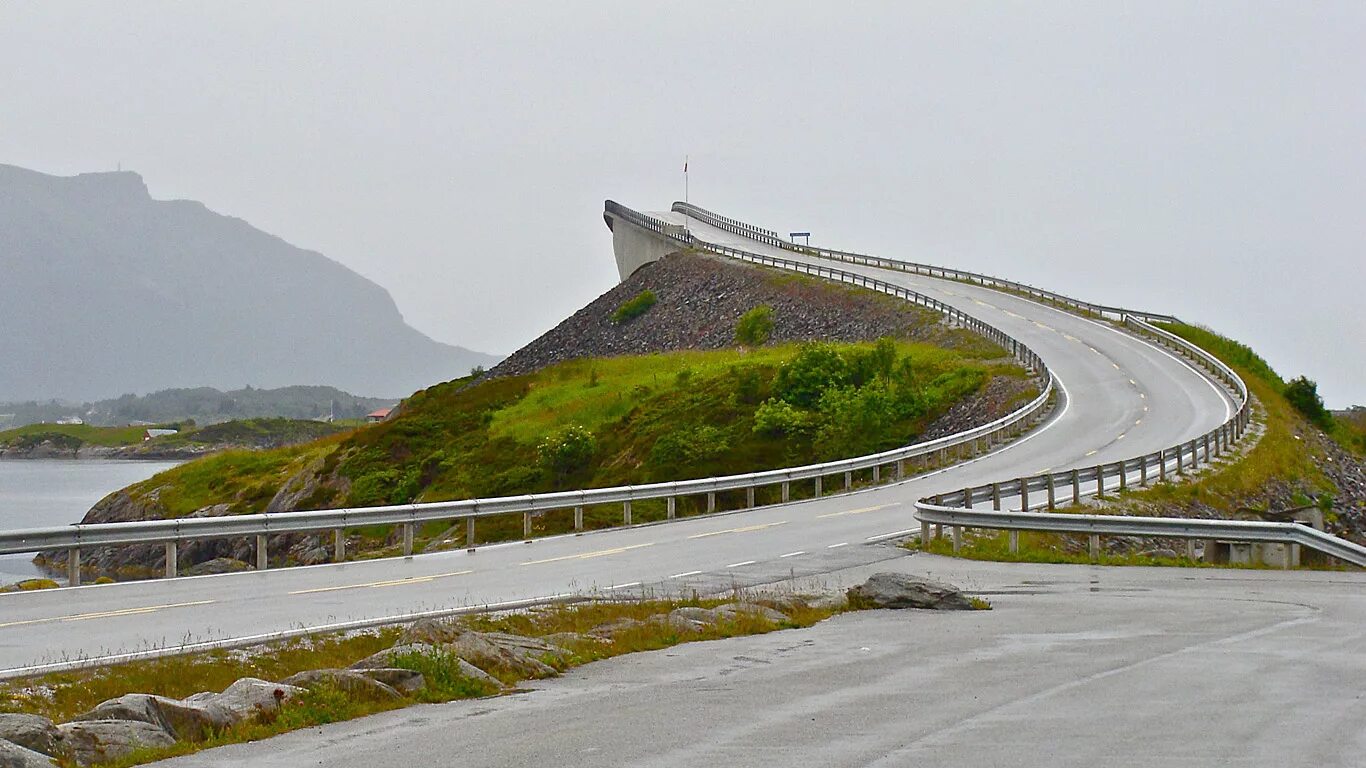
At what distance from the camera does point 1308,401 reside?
66.8 metres

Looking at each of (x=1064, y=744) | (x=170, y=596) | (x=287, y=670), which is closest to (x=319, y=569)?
(x=170, y=596)

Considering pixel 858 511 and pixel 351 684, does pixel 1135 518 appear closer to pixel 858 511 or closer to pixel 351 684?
pixel 858 511

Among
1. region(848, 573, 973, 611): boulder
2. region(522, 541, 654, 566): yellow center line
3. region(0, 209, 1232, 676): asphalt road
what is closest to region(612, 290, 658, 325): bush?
region(0, 209, 1232, 676): asphalt road

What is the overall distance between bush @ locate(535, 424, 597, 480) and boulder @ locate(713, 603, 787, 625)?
47.5m

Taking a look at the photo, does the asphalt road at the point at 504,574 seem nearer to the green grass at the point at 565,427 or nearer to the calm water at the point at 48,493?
the green grass at the point at 565,427

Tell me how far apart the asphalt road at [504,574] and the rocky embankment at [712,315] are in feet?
114

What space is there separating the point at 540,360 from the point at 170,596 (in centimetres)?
9493

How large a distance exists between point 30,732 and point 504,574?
44.0 feet

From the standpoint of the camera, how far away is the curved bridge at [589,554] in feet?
54.3

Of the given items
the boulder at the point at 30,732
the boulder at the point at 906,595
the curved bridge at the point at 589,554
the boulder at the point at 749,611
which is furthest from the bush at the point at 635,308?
the boulder at the point at 30,732

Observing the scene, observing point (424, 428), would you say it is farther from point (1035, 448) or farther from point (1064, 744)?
point (1064, 744)

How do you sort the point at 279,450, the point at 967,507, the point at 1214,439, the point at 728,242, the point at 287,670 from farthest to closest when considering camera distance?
1. the point at 728,242
2. the point at 279,450
3. the point at 1214,439
4. the point at 967,507
5. the point at 287,670

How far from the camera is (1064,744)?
950 cm

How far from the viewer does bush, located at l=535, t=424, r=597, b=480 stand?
64750 mm
